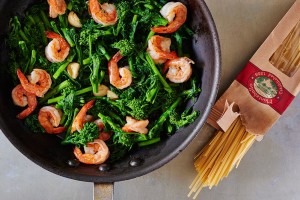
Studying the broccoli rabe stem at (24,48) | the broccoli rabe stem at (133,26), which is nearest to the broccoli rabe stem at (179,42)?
the broccoli rabe stem at (133,26)

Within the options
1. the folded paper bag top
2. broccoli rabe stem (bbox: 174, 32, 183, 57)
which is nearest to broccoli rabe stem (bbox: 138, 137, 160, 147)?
the folded paper bag top

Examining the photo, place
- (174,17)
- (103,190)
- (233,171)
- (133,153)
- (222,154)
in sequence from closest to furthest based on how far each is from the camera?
1. (103,190)
2. (174,17)
3. (133,153)
4. (222,154)
5. (233,171)

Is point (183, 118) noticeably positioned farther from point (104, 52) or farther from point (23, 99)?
point (23, 99)

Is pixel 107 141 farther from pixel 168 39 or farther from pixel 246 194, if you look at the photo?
pixel 246 194

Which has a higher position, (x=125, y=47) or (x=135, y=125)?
(x=125, y=47)

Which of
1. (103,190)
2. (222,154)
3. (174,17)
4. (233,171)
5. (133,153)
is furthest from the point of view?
(233,171)

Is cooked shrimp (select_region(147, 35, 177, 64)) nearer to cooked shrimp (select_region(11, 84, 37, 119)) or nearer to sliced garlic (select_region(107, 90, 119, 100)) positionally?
sliced garlic (select_region(107, 90, 119, 100))

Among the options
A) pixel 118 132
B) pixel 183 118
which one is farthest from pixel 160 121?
pixel 118 132
